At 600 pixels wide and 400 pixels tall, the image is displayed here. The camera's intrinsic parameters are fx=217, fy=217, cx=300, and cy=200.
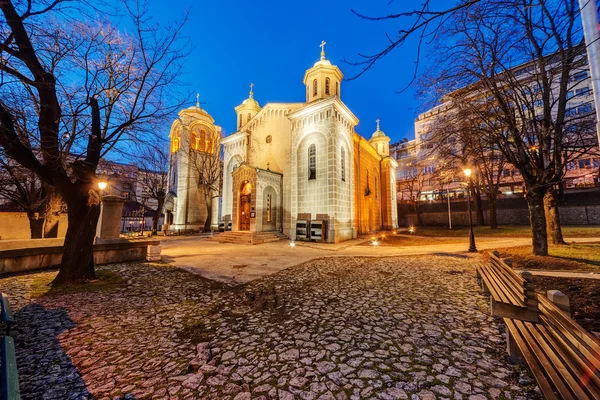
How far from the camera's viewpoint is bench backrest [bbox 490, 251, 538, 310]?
2525 mm

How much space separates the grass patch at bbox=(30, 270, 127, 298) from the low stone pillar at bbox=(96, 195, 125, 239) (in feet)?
8.42

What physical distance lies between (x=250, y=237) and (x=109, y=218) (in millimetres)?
7735

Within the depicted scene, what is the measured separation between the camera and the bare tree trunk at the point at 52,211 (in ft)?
39.4

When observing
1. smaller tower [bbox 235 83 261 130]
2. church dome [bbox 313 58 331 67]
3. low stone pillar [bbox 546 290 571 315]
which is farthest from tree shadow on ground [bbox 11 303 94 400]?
smaller tower [bbox 235 83 261 130]

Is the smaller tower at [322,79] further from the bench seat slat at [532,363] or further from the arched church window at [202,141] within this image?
the bench seat slat at [532,363]

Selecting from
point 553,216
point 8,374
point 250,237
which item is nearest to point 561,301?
point 8,374

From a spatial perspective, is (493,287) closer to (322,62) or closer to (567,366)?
(567,366)

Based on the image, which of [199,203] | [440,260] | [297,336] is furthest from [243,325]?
[199,203]

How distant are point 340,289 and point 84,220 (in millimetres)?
7040

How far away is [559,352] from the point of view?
192 cm

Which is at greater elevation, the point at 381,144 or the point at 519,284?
the point at 381,144

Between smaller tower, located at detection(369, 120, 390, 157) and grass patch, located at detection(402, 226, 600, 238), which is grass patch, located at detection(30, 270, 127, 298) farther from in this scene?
smaller tower, located at detection(369, 120, 390, 157)

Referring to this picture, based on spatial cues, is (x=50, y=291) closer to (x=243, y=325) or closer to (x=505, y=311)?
(x=243, y=325)

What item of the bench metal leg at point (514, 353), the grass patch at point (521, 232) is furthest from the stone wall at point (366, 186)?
the bench metal leg at point (514, 353)
